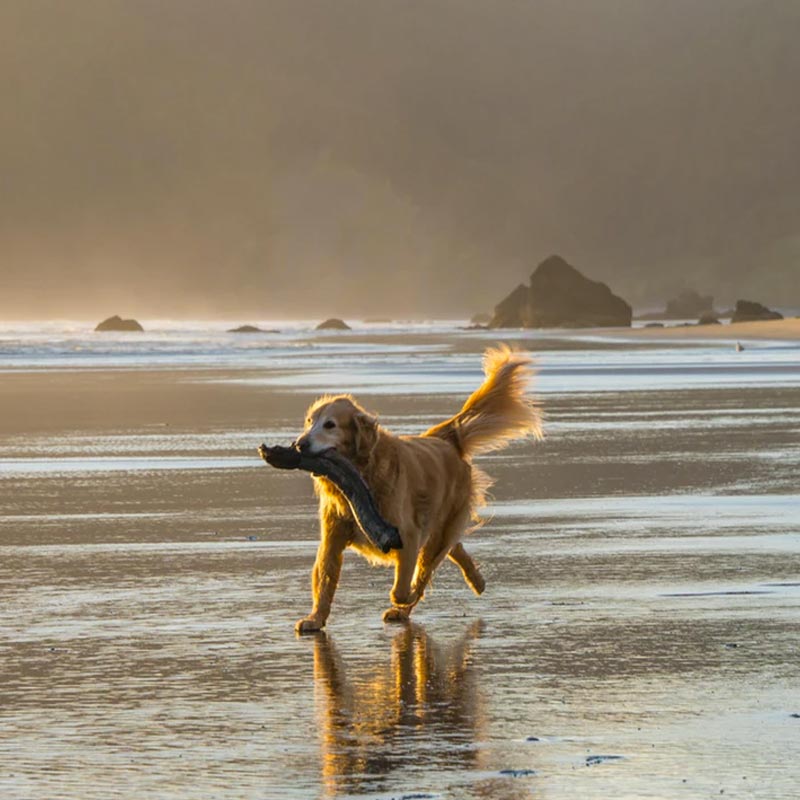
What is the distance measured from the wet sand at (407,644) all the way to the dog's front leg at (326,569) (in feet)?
0.33

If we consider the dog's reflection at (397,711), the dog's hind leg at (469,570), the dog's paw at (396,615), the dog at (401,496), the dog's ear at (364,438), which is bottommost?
the dog's reflection at (397,711)

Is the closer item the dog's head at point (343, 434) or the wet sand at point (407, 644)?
the wet sand at point (407, 644)

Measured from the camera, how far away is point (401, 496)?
8.22 m

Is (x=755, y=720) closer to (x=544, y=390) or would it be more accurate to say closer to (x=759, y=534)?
(x=759, y=534)

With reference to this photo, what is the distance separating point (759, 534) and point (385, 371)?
23.9 metres

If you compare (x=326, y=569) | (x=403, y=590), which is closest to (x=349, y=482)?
(x=326, y=569)

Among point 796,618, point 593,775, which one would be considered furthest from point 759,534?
point 593,775

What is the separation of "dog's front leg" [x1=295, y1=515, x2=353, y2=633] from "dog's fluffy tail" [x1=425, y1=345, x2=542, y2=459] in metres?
1.25

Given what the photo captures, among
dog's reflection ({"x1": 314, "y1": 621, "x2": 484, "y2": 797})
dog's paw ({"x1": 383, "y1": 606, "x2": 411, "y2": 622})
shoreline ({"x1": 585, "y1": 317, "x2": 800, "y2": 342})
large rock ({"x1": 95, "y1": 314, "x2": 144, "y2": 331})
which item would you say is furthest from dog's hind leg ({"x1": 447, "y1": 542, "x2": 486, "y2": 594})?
large rock ({"x1": 95, "y1": 314, "x2": 144, "y2": 331})

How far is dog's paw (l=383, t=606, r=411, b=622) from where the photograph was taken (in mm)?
7922

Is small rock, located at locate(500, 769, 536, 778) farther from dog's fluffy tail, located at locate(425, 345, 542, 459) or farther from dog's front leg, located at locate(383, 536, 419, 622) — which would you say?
dog's fluffy tail, located at locate(425, 345, 542, 459)

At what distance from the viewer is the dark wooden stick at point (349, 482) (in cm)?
797

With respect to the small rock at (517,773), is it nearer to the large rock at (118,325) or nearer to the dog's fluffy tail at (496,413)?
the dog's fluffy tail at (496,413)

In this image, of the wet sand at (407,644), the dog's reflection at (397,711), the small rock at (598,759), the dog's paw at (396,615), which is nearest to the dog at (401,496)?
the dog's paw at (396,615)
